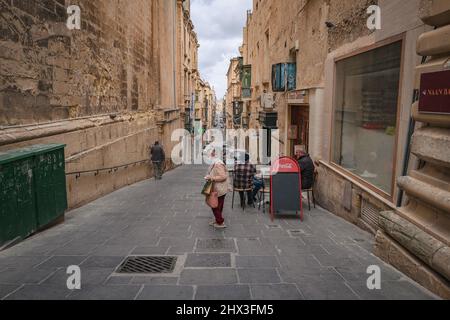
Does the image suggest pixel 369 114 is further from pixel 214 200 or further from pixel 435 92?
pixel 214 200

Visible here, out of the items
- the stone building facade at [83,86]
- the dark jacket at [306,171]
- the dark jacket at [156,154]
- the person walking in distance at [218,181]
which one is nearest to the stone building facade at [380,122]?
the dark jacket at [306,171]

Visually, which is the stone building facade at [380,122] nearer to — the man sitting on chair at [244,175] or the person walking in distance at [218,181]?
the man sitting on chair at [244,175]

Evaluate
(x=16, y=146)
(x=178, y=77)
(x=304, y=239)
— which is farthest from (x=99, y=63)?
(x=178, y=77)

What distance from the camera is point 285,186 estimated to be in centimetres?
755

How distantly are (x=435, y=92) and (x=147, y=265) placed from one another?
3992 mm

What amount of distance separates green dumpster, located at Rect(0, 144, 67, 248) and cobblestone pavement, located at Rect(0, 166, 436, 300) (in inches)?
10.9

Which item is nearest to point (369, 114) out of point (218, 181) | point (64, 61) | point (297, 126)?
point (218, 181)

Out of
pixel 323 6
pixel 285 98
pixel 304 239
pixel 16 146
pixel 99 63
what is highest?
pixel 323 6

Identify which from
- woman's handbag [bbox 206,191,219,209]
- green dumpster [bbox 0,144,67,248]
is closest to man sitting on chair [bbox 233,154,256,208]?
woman's handbag [bbox 206,191,219,209]

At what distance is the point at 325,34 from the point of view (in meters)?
8.98

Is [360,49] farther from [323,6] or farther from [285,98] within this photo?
[285,98]

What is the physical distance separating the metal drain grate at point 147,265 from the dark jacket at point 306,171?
452 centimetres

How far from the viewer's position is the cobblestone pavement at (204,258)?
3898 mm
